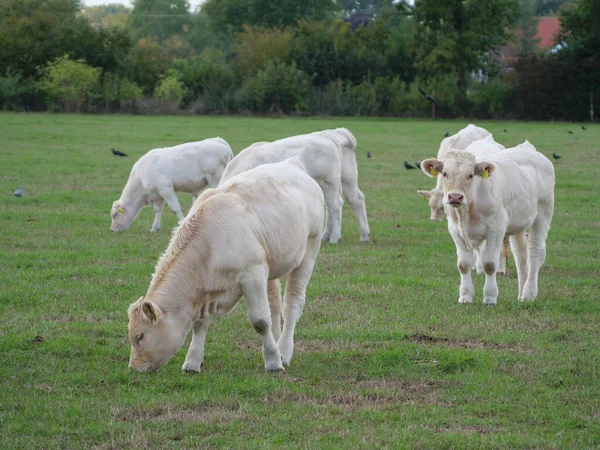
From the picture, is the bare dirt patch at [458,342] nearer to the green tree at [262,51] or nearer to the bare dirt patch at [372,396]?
the bare dirt patch at [372,396]

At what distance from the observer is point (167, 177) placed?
54.8 feet

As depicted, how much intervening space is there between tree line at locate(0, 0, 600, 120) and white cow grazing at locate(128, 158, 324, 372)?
57408 millimetres

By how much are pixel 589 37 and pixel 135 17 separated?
91.2 metres

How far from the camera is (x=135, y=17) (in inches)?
5527

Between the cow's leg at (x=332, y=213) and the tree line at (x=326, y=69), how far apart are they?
50.0 meters

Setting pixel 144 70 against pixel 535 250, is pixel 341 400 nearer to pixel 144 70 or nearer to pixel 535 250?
pixel 535 250

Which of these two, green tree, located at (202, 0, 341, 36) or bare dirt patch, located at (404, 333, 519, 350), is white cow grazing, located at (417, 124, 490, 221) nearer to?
bare dirt patch, located at (404, 333, 519, 350)

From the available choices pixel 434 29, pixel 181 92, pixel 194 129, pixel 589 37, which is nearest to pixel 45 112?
pixel 181 92

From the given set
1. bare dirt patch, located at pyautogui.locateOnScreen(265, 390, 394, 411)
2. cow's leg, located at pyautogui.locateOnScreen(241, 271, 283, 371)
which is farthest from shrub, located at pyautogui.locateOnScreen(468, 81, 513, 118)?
bare dirt patch, located at pyautogui.locateOnScreen(265, 390, 394, 411)

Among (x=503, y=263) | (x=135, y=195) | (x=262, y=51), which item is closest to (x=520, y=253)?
(x=503, y=263)

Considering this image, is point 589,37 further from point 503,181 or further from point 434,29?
point 503,181

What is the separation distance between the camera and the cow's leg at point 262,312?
7.05 meters

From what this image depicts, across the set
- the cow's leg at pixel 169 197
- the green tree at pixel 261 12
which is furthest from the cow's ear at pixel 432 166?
the green tree at pixel 261 12

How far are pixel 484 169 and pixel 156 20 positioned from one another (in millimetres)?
137125
